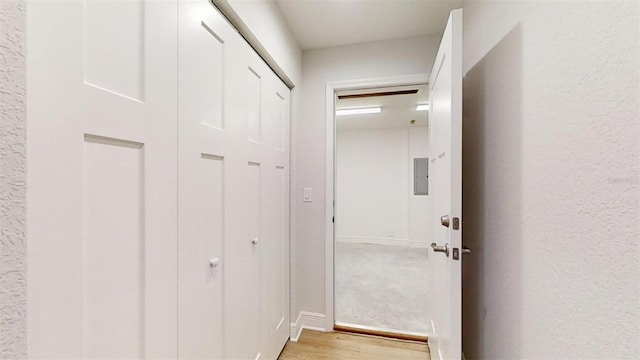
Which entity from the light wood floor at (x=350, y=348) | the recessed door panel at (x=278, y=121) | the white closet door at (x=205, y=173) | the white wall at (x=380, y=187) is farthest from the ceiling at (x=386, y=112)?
the light wood floor at (x=350, y=348)

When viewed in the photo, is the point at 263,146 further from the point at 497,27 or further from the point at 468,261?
the point at 468,261

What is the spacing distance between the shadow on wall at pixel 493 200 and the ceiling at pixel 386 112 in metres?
0.93

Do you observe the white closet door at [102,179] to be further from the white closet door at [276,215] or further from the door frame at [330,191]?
the door frame at [330,191]

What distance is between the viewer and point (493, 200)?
3.94 feet

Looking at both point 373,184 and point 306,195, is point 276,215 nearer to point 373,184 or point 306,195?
point 306,195

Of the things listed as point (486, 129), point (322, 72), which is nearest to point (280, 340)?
point (486, 129)

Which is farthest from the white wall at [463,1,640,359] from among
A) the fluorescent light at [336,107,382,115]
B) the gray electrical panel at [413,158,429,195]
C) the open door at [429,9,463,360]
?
the gray electrical panel at [413,158,429,195]

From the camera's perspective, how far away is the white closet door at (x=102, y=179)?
504 millimetres

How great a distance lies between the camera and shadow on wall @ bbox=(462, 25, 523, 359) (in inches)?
39.1

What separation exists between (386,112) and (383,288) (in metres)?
2.45

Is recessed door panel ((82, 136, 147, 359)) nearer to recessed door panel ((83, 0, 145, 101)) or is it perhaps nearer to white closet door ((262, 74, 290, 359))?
recessed door panel ((83, 0, 145, 101))

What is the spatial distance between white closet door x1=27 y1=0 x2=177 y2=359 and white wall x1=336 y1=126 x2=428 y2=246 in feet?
15.3

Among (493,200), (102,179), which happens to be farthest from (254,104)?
(493,200)

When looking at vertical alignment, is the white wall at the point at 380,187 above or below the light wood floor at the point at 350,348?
above
